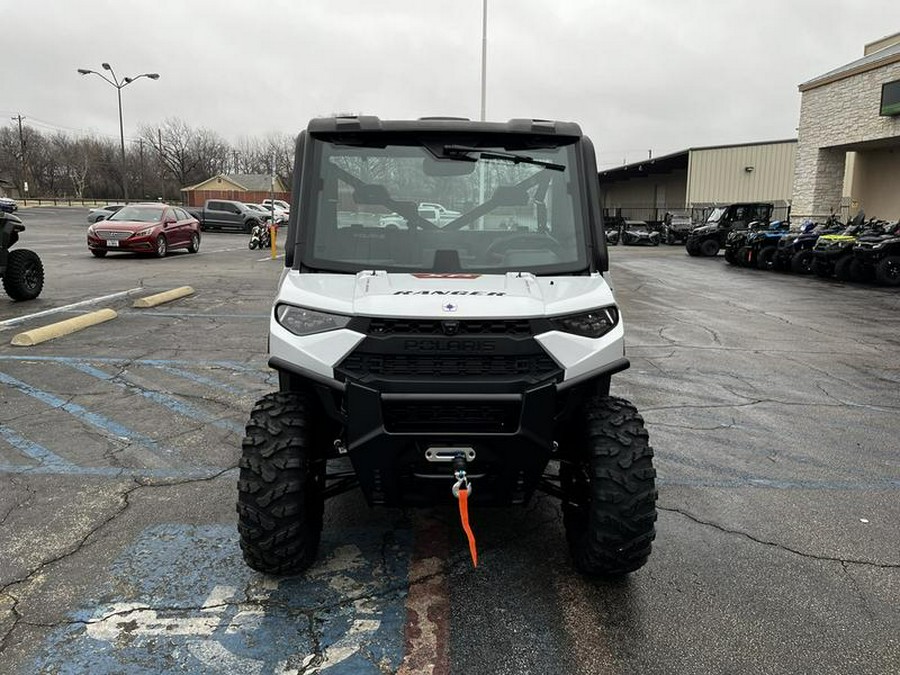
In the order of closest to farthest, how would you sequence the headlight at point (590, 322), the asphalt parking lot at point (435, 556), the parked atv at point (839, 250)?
the asphalt parking lot at point (435, 556)
the headlight at point (590, 322)
the parked atv at point (839, 250)

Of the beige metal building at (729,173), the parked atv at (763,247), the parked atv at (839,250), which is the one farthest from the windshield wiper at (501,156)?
the beige metal building at (729,173)

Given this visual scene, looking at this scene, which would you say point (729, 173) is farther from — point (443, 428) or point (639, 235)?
point (443, 428)

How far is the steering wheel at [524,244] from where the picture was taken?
3561 mm

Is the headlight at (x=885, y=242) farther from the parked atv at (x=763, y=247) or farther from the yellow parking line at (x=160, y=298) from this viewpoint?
the yellow parking line at (x=160, y=298)

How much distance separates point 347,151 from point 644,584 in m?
2.58

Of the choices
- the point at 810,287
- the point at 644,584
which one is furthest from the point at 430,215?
the point at 810,287

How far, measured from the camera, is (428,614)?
305 centimetres

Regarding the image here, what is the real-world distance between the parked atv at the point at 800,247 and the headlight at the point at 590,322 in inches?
759

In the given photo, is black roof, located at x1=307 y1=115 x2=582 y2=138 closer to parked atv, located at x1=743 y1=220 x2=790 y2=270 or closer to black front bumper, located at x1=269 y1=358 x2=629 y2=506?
black front bumper, located at x1=269 y1=358 x2=629 y2=506

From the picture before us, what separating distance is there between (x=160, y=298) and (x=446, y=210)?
367 inches

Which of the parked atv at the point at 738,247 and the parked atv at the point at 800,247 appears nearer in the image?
the parked atv at the point at 800,247

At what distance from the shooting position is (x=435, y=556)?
3564 millimetres

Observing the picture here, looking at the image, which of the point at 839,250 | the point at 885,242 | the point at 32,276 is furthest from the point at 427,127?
the point at 839,250

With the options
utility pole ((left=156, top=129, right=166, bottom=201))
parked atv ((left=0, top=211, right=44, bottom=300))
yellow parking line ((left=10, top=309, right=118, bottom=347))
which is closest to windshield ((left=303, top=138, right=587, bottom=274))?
yellow parking line ((left=10, top=309, right=118, bottom=347))
